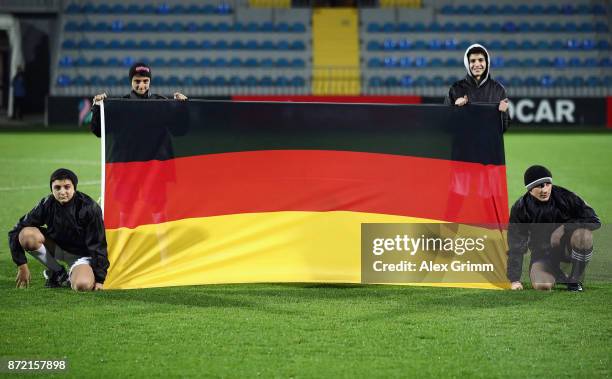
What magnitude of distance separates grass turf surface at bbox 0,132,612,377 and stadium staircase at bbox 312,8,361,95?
24389 millimetres

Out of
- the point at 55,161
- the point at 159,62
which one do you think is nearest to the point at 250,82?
the point at 159,62

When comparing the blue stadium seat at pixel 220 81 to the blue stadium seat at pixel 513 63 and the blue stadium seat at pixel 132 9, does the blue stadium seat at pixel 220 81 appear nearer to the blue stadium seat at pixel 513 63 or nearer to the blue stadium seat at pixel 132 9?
the blue stadium seat at pixel 132 9

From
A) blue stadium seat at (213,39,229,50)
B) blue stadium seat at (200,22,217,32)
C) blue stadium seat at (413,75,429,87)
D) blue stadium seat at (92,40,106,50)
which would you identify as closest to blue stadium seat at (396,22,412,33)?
blue stadium seat at (413,75,429,87)

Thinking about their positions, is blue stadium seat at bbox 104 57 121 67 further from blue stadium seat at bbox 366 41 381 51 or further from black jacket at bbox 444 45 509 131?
black jacket at bbox 444 45 509 131

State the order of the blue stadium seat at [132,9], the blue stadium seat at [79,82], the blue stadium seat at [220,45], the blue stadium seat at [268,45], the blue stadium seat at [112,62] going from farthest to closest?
the blue stadium seat at [132,9] → the blue stadium seat at [268,45] → the blue stadium seat at [220,45] → the blue stadium seat at [112,62] → the blue stadium seat at [79,82]

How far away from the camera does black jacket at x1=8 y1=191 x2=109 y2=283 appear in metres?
7.15

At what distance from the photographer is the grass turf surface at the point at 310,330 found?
5164 mm

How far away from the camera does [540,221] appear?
7254 millimetres

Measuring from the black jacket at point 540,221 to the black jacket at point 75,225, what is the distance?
308 centimetres

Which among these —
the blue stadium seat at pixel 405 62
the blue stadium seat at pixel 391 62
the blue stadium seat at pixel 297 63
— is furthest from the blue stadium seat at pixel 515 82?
the blue stadium seat at pixel 297 63

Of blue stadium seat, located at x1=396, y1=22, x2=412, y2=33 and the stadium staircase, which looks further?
blue stadium seat, located at x1=396, y1=22, x2=412, y2=33

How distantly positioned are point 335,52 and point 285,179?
26.2 metres

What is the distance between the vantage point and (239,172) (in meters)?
7.59

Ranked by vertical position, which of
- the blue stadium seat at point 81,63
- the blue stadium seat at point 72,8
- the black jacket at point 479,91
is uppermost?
the blue stadium seat at point 72,8
